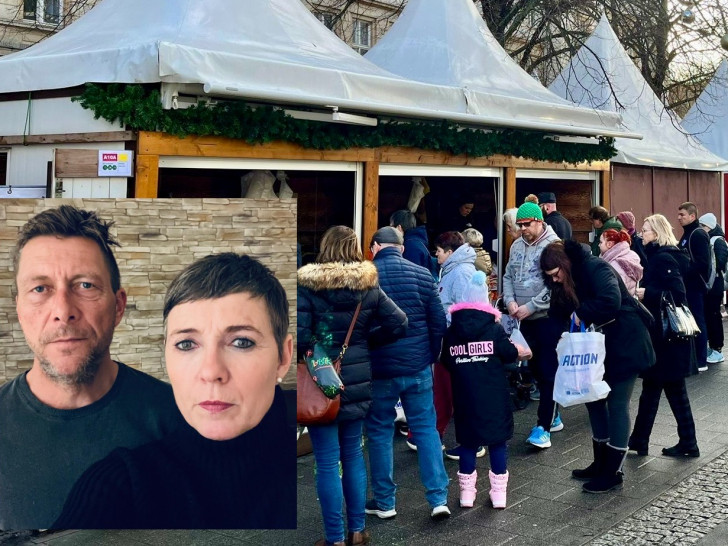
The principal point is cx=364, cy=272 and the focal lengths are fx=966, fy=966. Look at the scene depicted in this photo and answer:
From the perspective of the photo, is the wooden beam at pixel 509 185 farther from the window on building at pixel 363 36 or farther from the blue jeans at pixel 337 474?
the window on building at pixel 363 36

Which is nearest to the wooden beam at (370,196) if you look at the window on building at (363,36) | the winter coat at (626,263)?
the winter coat at (626,263)

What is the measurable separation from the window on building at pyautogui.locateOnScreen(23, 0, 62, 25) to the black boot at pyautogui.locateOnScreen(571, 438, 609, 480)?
15.3 meters

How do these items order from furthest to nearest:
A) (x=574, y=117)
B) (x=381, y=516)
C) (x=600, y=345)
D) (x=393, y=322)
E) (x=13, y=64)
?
(x=574, y=117) < (x=13, y=64) < (x=600, y=345) < (x=381, y=516) < (x=393, y=322)

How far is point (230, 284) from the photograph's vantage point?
388 centimetres

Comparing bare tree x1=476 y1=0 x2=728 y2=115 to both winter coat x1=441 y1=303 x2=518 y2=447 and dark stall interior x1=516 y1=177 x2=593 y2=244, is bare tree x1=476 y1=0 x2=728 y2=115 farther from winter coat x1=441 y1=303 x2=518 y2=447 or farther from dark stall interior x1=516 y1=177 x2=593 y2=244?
winter coat x1=441 y1=303 x2=518 y2=447

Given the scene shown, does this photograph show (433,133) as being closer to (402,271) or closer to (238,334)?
(402,271)

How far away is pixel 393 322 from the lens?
212 inches

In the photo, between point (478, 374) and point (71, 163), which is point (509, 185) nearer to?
point (478, 374)

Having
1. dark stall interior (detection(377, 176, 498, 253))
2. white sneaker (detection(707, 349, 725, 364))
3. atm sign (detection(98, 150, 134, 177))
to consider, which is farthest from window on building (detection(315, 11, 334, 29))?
atm sign (detection(98, 150, 134, 177))

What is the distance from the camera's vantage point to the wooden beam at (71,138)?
6.54m

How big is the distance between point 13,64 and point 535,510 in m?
4.88

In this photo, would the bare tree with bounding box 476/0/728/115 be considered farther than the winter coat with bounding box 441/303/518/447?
Yes

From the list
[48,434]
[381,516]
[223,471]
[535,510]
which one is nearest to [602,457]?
[535,510]

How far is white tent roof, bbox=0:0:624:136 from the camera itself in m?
6.51
